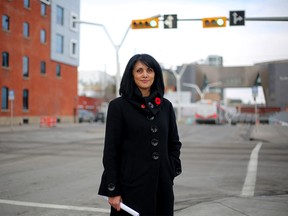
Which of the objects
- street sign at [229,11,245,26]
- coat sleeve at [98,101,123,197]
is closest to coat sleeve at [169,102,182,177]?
coat sleeve at [98,101,123,197]

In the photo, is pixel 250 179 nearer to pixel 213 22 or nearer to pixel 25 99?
pixel 213 22

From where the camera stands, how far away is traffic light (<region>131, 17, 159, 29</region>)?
61.5ft

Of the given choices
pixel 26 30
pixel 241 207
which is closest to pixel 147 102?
pixel 241 207

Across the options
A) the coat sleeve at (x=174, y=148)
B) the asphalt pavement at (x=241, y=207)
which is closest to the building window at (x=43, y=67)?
the asphalt pavement at (x=241, y=207)

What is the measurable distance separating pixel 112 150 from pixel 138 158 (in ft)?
0.72

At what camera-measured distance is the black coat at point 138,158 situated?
10.0 feet

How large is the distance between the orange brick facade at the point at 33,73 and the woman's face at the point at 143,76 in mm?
30965

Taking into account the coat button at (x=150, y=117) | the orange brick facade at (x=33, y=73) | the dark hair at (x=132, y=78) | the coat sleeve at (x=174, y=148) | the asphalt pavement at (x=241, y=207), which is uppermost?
the orange brick facade at (x=33, y=73)

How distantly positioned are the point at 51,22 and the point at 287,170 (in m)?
34.3

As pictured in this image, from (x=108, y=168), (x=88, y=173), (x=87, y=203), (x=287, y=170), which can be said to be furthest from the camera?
(x=287, y=170)

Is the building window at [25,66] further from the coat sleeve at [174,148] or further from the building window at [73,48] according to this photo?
the coat sleeve at [174,148]

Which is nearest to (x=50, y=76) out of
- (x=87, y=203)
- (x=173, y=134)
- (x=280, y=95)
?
(x=87, y=203)

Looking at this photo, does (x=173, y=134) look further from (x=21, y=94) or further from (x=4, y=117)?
(x=21, y=94)

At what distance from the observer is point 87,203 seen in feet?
21.6
